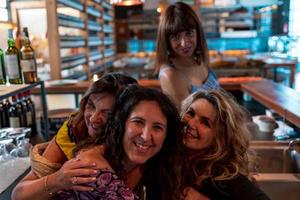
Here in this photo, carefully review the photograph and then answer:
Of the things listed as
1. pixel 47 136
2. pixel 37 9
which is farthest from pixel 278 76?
pixel 47 136

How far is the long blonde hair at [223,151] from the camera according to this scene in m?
1.28

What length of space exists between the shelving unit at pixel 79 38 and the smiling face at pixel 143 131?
3439 mm

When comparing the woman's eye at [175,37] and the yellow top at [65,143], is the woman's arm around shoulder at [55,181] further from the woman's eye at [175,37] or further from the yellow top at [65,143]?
the woman's eye at [175,37]

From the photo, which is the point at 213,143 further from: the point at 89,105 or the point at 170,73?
the point at 170,73

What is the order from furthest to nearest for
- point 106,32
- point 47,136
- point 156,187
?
point 106,32 → point 47,136 → point 156,187

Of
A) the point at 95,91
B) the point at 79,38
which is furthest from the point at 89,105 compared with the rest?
the point at 79,38

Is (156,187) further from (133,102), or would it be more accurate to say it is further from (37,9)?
(37,9)

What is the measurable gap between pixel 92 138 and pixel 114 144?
0.13 metres

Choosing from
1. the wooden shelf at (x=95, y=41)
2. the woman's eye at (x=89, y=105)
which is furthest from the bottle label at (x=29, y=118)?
the wooden shelf at (x=95, y=41)

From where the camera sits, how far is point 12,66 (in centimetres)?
189

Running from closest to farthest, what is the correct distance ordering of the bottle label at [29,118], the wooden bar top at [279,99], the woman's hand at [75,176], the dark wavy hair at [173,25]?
the woman's hand at [75,176], the dark wavy hair at [173,25], the wooden bar top at [279,99], the bottle label at [29,118]

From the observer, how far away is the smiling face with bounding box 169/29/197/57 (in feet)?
6.17

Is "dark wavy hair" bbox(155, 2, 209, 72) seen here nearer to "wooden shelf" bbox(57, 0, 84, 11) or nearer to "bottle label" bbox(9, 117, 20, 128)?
"bottle label" bbox(9, 117, 20, 128)

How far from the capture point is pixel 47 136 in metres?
2.25
